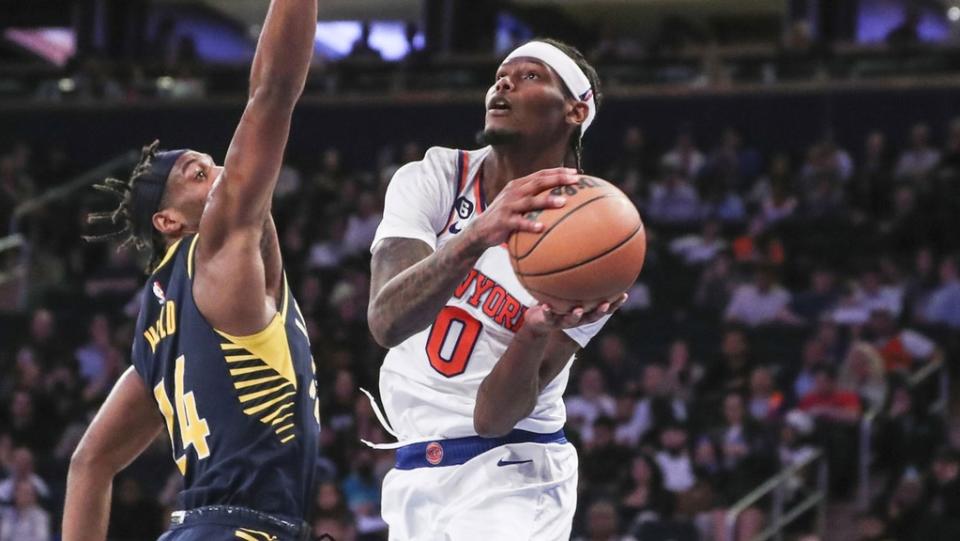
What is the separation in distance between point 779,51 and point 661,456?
9.83 m

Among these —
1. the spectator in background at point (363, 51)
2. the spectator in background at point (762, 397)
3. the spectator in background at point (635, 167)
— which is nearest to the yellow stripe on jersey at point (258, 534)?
the spectator in background at point (762, 397)

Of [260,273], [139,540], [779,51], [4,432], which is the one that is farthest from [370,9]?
[260,273]

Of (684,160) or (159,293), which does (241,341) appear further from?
(684,160)

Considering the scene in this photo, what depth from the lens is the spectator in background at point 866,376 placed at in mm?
13664

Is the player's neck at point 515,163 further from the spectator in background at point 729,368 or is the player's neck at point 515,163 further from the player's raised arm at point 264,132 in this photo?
the spectator in background at point 729,368

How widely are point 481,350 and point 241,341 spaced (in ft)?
2.94

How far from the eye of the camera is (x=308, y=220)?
19484 mm

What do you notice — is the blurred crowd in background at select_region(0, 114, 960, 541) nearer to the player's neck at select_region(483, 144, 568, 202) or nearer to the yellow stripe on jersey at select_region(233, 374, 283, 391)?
the player's neck at select_region(483, 144, 568, 202)

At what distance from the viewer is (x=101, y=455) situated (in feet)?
16.3

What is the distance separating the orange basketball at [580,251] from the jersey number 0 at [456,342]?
0.67 m

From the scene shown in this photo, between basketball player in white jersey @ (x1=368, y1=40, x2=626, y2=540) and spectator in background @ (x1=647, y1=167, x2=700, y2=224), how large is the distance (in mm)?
13191

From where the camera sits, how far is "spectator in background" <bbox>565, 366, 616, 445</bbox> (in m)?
13.9

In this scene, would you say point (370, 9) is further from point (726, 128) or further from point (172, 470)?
point (172, 470)

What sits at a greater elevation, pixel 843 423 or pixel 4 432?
pixel 843 423
